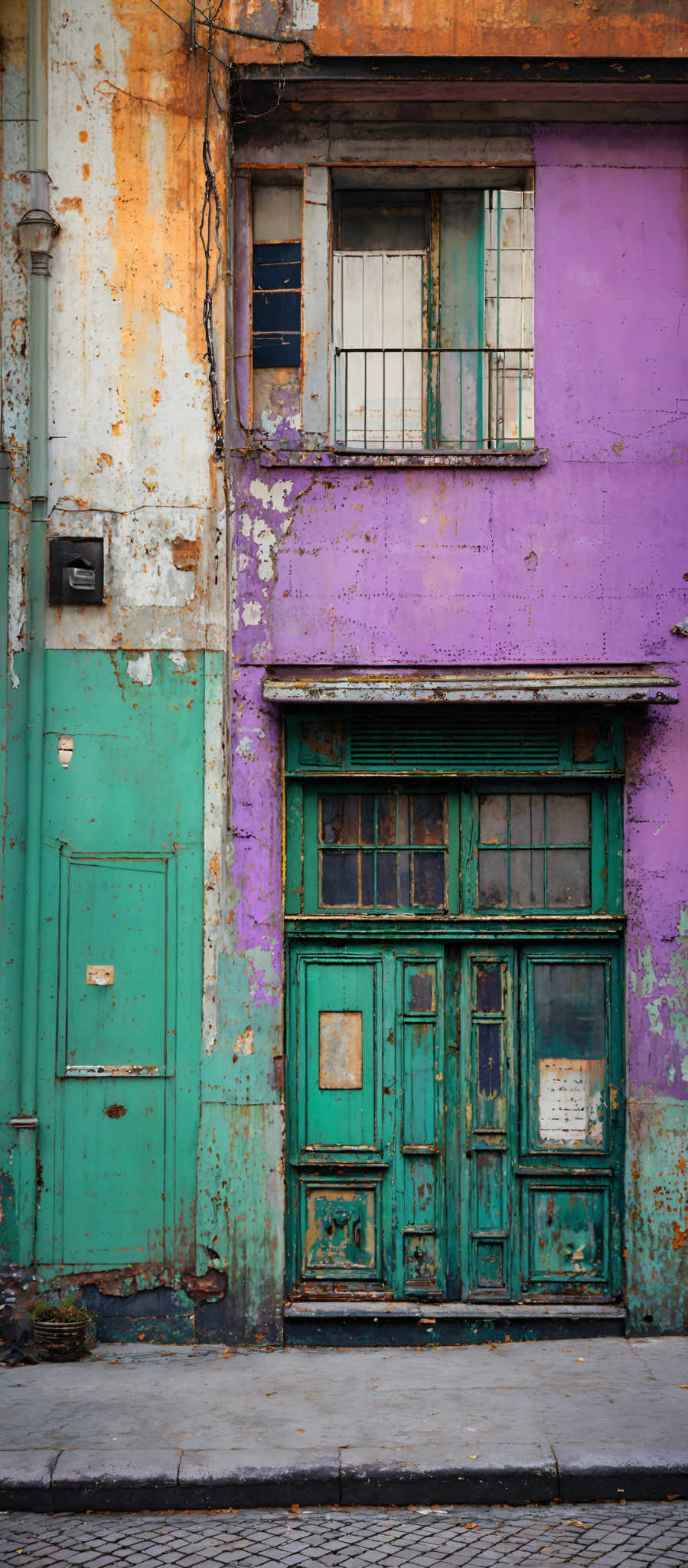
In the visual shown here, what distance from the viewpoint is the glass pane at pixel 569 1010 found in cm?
801

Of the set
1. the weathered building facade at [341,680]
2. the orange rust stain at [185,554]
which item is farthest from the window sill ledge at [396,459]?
the orange rust stain at [185,554]

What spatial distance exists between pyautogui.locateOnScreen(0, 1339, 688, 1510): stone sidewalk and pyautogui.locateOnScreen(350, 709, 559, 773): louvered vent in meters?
3.34

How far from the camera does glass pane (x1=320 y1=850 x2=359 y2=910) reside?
803 cm

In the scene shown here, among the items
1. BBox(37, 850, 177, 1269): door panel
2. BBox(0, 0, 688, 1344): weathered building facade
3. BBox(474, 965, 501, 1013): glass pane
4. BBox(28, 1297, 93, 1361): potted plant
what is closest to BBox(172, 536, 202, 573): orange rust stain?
BBox(0, 0, 688, 1344): weathered building facade

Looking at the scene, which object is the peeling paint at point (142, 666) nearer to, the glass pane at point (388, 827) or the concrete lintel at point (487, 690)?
the concrete lintel at point (487, 690)

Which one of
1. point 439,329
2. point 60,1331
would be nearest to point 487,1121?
point 60,1331

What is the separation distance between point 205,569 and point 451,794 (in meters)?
1.99

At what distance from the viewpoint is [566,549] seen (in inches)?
311

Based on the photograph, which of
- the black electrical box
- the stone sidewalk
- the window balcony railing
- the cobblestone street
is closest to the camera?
the cobblestone street

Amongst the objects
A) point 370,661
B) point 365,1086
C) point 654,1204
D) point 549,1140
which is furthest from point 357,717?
point 654,1204

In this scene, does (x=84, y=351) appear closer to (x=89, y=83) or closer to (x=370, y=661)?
(x=89, y=83)

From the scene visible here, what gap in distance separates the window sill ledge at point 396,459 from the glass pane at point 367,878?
2.31 meters

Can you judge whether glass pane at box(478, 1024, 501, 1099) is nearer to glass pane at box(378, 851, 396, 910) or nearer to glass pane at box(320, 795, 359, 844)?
glass pane at box(378, 851, 396, 910)

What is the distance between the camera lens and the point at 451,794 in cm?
805
